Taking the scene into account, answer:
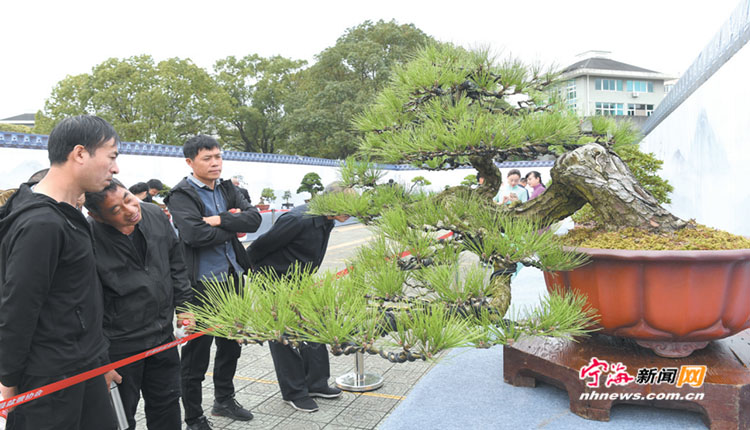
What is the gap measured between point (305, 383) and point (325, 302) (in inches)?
68.0

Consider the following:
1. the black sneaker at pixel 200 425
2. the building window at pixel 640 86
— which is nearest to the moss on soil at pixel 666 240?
the black sneaker at pixel 200 425

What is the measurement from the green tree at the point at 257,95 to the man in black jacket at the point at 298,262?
80.3 feet

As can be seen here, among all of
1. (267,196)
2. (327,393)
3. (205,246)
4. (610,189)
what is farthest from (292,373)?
(267,196)

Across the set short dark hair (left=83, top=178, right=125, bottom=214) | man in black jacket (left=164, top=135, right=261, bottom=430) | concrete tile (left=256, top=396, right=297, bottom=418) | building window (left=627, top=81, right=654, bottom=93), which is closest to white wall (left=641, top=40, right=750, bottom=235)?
concrete tile (left=256, top=396, right=297, bottom=418)

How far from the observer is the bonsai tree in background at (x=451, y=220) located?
1.34 meters

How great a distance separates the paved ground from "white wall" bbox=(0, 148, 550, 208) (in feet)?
4.24

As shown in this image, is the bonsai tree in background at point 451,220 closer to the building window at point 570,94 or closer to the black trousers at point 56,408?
the building window at point 570,94

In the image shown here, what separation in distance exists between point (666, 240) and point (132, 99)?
76.3ft

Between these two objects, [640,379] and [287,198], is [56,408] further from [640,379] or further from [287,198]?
[287,198]

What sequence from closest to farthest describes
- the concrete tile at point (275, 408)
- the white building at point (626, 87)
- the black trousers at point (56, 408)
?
the black trousers at point (56, 408) < the concrete tile at point (275, 408) < the white building at point (626, 87)

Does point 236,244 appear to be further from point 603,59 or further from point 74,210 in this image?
point 603,59

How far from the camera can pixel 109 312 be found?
1900 mm

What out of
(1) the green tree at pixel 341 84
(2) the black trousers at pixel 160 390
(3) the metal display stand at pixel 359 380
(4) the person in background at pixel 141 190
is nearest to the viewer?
(2) the black trousers at pixel 160 390

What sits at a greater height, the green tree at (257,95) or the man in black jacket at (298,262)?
the green tree at (257,95)
